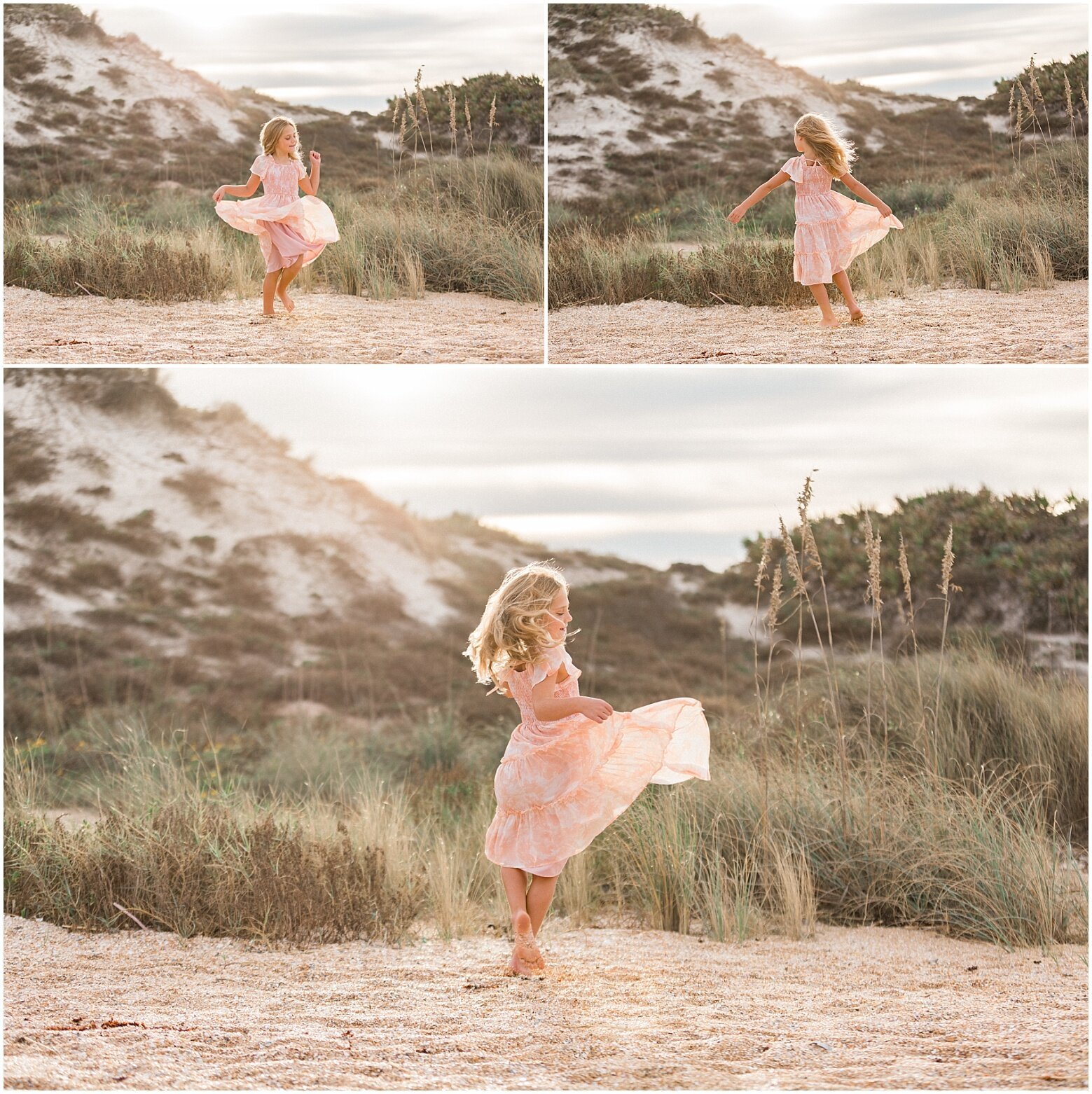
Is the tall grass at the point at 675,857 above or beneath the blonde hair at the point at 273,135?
beneath

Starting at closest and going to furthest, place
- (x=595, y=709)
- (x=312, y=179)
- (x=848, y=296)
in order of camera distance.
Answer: (x=595, y=709) < (x=312, y=179) < (x=848, y=296)

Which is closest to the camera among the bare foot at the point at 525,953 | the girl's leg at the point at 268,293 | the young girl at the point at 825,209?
the bare foot at the point at 525,953

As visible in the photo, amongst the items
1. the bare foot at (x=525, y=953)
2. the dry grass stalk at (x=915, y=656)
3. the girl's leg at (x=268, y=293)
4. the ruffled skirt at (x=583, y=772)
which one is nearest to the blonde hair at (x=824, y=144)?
the dry grass stalk at (x=915, y=656)

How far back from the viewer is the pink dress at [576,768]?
4.05 m

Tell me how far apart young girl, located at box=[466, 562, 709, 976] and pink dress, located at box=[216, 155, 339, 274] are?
3.46 meters

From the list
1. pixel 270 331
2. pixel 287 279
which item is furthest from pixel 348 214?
pixel 270 331

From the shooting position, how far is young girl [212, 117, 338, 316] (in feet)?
21.8

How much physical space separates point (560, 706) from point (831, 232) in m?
3.92

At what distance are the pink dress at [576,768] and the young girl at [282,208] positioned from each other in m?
3.68

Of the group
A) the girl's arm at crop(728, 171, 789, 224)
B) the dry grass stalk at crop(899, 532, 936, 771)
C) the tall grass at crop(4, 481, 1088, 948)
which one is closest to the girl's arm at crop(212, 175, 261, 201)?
the girl's arm at crop(728, 171, 789, 224)

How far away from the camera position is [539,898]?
4086 mm

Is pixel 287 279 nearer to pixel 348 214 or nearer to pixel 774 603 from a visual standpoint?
pixel 348 214

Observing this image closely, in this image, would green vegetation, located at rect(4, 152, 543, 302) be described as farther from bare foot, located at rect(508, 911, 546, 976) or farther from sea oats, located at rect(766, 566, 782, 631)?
bare foot, located at rect(508, 911, 546, 976)

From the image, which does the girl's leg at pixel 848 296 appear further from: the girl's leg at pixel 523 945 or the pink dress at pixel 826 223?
the girl's leg at pixel 523 945
